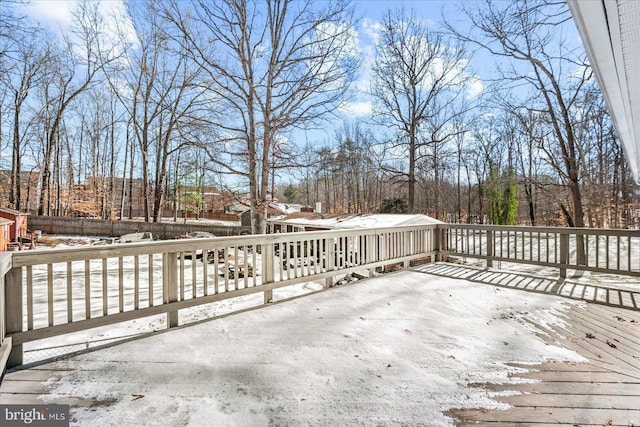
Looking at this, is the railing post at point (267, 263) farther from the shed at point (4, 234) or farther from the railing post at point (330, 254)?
the shed at point (4, 234)

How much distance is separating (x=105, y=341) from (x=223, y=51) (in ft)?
21.5

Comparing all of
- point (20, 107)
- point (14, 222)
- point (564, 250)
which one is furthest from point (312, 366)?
point (20, 107)

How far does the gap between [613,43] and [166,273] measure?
325 centimetres

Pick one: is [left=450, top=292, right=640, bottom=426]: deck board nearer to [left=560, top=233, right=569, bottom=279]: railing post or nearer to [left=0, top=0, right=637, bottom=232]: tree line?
[left=560, top=233, right=569, bottom=279]: railing post

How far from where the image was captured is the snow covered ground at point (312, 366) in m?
1.67

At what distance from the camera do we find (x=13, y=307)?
209 centimetres

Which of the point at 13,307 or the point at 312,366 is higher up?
the point at 13,307

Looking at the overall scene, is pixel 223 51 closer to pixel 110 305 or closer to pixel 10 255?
pixel 110 305

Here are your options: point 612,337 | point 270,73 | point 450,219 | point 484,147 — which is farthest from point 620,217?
point 270,73

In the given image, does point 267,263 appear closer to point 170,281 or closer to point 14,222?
point 170,281

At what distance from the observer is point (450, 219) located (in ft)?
82.5

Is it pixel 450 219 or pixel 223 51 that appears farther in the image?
pixel 450 219

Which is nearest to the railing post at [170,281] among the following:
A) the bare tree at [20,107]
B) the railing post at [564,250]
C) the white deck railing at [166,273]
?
the white deck railing at [166,273]

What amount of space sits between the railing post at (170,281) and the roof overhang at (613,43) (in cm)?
307
